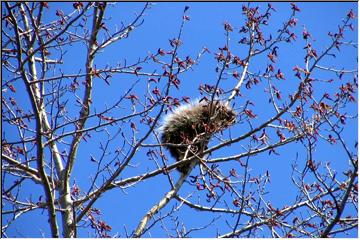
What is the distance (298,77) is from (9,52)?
104 inches

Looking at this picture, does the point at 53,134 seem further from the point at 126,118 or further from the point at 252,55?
the point at 252,55

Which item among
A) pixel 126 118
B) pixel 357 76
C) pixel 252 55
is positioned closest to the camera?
pixel 126 118

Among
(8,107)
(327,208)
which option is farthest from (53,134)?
(327,208)

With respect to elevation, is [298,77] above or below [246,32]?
below

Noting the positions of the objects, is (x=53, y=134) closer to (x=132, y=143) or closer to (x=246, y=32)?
(x=132, y=143)

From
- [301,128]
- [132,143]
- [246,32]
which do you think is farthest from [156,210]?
[246,32]

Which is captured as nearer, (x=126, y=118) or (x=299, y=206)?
(x=126, y=118)

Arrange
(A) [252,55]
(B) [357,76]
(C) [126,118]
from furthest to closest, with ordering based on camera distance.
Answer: (A) [252,55] → (B) [357,76] → (C) [126,118]

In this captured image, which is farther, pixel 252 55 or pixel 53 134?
pixel 252 55

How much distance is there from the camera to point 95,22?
5.68m

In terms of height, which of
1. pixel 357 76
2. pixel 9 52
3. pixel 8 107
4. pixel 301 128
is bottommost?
pixel 301 128

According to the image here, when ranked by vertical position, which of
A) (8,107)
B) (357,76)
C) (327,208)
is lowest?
(327,208)

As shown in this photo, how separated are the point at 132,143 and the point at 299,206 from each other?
5.40 feet

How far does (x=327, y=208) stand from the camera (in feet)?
17.5
